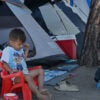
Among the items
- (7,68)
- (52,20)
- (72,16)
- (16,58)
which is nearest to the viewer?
(7,68)

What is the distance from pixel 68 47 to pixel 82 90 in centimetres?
306

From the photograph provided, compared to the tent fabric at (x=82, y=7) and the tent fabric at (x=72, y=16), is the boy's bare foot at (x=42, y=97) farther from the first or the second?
the tent fabric at (x=82, y=7)

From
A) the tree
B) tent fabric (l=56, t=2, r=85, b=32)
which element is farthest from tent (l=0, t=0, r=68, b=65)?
tent fabric (l=56, t=2, r=85, b=32)

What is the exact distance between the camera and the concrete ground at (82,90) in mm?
6227

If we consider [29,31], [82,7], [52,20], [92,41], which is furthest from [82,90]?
[82,7]

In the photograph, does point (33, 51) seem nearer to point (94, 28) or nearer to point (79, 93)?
point (94, 28)

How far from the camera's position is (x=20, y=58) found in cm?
604

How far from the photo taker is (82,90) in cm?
668

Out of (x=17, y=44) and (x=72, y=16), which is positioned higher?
(x=17, y=44)

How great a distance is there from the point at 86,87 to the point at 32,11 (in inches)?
120

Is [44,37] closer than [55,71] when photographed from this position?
No

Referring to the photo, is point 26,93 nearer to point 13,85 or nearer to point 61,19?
point 13,85

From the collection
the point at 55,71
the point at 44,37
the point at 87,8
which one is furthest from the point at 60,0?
the point at 55,71

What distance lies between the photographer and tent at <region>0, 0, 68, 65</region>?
837 cm
